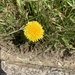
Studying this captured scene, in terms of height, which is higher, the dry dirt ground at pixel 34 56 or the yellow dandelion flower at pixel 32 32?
the yellow dandelion flower at pixel 32 32

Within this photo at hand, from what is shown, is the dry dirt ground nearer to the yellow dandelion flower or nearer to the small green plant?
the small green plant

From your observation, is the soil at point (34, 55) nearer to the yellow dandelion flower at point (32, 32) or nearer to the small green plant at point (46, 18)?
the small green plant at point (46, 18)

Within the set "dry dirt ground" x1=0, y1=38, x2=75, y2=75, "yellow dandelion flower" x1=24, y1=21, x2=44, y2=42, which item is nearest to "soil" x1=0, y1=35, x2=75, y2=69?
"dry dirt ground" x1=0, y1=38, x2=75, y2=75

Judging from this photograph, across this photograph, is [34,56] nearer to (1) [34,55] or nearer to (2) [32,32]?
(1) [34,55]

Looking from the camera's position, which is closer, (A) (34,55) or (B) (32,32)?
(B) (32,32)

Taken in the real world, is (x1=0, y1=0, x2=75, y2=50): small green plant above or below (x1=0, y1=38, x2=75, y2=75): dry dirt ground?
above

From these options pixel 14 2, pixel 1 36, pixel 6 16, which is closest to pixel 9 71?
pixel 1 36

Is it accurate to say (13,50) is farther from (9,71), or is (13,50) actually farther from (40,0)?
(40,0)

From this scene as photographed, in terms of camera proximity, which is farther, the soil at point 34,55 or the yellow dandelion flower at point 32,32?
the soil at point 34,55

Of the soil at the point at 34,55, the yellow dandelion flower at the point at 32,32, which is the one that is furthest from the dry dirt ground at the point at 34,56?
the yellow dandelion flower at the point at 32,32

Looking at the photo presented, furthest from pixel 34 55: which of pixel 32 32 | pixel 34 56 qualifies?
pixel 32 32
